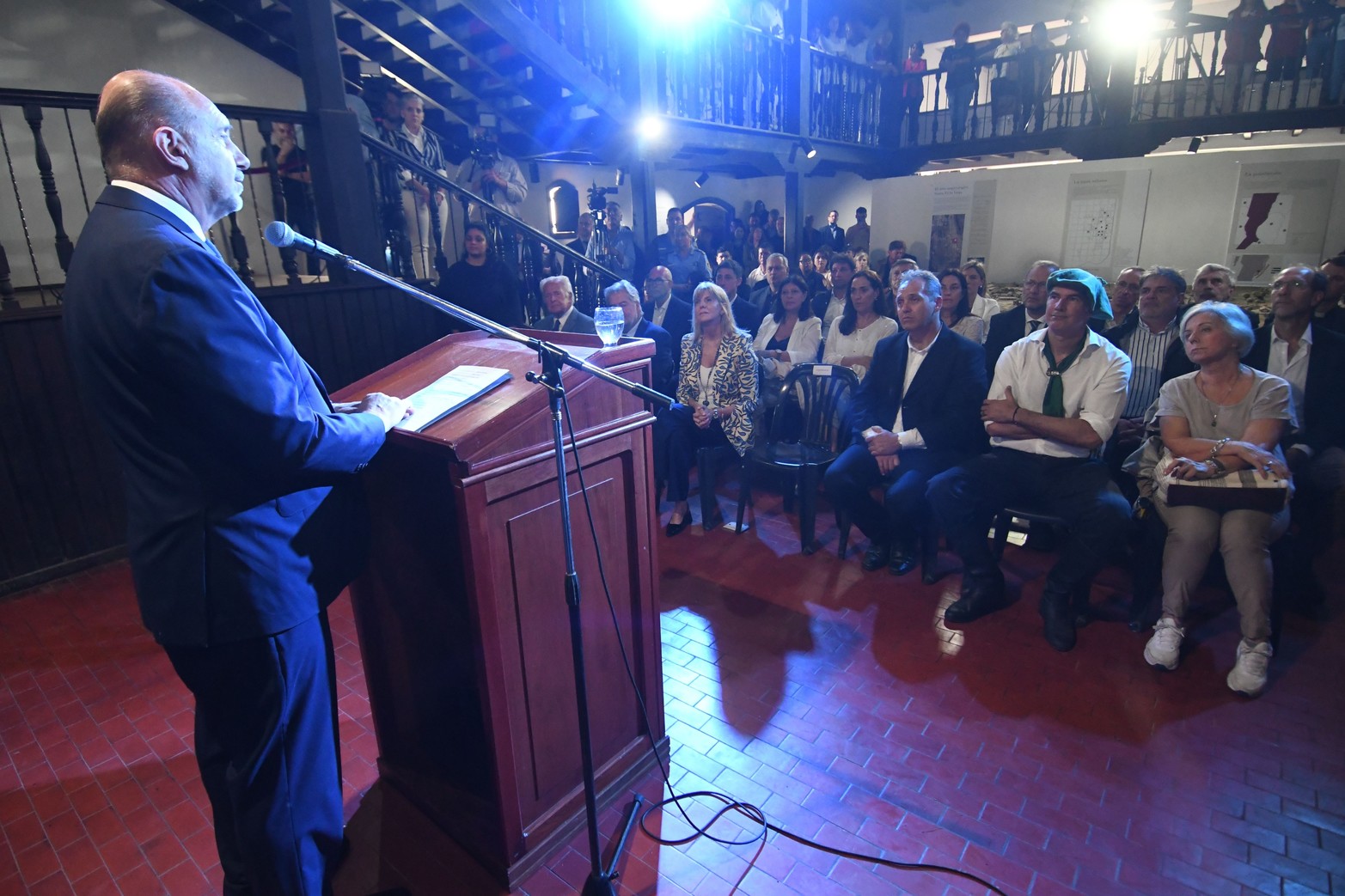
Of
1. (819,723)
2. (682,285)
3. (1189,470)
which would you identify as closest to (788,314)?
(682,285)

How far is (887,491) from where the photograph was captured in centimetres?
319

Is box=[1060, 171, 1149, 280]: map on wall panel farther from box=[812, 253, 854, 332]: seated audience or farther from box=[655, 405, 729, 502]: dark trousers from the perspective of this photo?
box=[655, 405, 729, 502]: dark trousers

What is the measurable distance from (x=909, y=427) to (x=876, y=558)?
0.63m

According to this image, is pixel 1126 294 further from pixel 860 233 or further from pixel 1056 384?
pixel 860 233

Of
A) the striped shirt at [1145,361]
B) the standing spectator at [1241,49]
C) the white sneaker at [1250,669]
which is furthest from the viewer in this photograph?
the standing spectator at [1241,49]

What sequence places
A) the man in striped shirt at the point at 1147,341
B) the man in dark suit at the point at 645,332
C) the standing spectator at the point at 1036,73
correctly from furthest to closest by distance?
the standing spectator at the point at 1036,73 < the man in dark suit at the point at 645,332 < the man in striped shirt at the point at 1147,341

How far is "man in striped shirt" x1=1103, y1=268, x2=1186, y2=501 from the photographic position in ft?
10.6

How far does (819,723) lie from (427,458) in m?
1.51

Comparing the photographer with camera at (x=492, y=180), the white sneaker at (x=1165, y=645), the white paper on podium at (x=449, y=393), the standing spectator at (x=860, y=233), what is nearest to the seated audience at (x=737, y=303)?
the photographer with camera at (x=492, y=180)

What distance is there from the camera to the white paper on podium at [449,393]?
1443 mm

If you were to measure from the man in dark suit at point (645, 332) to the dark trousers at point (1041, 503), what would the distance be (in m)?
1.79

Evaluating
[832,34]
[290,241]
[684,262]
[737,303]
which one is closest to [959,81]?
[832,34]

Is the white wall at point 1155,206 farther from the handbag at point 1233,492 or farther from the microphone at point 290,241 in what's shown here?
the microphone at point 290,241

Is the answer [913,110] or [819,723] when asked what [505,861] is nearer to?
[819,723]
